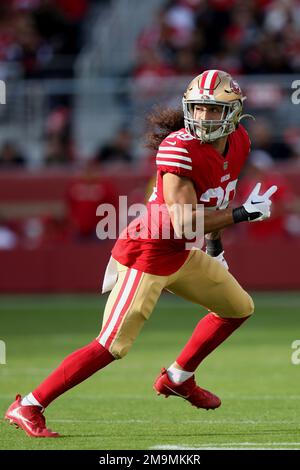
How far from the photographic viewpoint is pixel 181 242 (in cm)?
584

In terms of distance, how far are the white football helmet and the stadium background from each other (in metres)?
5.80

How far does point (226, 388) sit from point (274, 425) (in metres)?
1.64

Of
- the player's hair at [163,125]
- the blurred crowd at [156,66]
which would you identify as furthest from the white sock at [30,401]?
the blurred crowd at [156,66]

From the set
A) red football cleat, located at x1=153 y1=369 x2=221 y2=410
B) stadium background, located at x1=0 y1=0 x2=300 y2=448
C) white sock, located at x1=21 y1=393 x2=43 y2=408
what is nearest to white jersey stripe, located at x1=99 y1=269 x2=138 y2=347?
white sock, located at x1=21 y1=393 x2=43 y2=408

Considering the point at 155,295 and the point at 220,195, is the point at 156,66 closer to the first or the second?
the point at 220,195

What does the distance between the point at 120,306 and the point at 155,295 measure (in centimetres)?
20

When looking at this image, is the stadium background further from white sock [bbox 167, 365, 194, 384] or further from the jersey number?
the jersey number

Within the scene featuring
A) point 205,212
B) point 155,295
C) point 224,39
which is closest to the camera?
point 205,212

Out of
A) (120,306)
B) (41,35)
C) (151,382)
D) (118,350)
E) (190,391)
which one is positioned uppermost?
(41,35)

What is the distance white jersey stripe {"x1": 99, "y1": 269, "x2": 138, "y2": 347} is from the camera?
221 inches

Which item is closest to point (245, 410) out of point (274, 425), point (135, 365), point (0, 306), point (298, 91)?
point (274, 425)

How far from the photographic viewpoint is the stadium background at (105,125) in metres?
13.6

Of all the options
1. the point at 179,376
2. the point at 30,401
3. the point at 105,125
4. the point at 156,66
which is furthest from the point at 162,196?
the point at 156,66

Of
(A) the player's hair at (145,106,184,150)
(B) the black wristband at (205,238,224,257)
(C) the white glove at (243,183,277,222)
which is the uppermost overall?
(A) the player's hair at (145,106,184,150)
